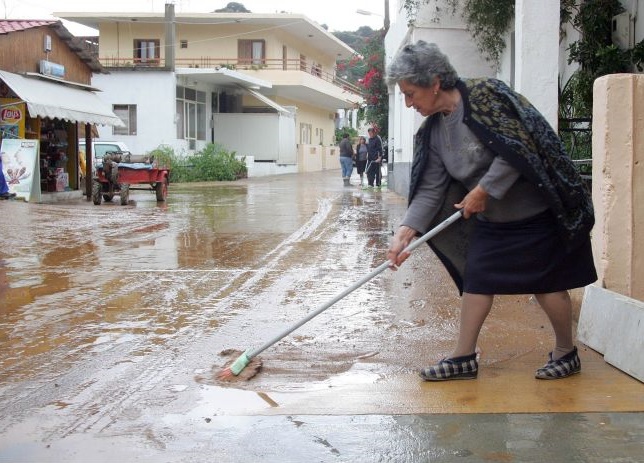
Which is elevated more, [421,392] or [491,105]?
[491,105]

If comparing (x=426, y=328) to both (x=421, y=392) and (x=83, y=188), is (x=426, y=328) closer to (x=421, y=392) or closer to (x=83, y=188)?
(x=421, y=392)

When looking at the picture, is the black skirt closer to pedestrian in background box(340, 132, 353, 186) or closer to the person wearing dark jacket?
the person wearing dark jacket

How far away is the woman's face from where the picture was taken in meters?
4.24

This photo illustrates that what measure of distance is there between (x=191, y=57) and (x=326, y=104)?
39.4 ft

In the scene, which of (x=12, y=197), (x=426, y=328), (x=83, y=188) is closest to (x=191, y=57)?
(x=83, y=188)

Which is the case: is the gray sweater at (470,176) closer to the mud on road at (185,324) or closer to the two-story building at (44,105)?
the mud on road at (185,324)

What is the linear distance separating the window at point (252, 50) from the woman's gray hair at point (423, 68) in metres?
37.6

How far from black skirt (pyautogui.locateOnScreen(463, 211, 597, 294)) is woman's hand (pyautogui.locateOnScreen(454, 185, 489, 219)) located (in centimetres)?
19

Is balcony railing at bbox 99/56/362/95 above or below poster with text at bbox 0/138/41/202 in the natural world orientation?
above

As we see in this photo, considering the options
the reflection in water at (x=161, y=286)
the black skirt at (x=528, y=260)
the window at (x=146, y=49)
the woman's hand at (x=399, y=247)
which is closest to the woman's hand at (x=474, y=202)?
the black skirt at (x=528, y=260)

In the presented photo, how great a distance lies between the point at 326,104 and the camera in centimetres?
5078

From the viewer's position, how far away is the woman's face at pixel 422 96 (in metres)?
4.24

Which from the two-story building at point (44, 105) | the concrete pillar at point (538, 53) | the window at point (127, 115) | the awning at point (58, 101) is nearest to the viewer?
the concrete pillar at point (538, 53)

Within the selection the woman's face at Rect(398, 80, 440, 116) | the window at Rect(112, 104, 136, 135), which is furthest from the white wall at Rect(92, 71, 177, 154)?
the woman's face at Rect(398, 80, 440, 116)
